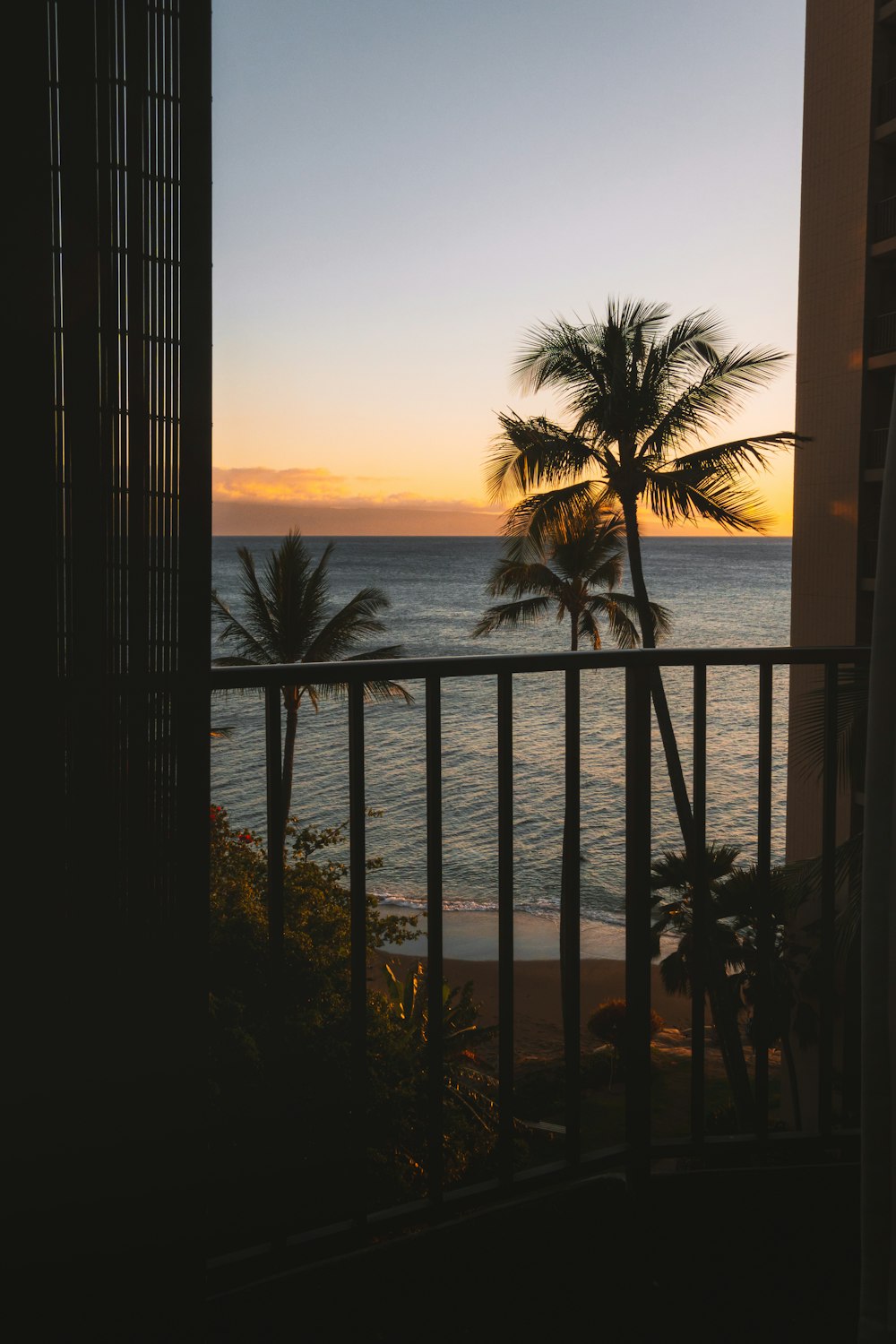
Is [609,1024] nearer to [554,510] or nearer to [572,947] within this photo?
[554,510]

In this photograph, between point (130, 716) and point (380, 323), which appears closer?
point (130, 716)

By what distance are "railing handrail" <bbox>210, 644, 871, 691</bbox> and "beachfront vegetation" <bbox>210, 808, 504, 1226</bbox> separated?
621cm

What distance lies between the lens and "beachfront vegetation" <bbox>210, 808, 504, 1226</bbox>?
7941 millimetres

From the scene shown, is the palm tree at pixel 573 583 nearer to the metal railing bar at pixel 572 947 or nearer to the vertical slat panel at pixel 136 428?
the metal railing bar at pixel 572 947

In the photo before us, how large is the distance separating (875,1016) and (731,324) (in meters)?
36.4

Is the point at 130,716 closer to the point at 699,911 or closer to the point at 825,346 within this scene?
the point at 699,911

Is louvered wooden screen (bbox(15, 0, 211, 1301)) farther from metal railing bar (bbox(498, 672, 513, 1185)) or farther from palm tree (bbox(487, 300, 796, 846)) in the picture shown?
palm tree (bbox(487, 300, 796, 846))

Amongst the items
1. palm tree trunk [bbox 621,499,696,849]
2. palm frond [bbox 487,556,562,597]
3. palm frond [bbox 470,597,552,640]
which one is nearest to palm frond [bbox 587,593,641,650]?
palm frond [bbox 487,556,562,597]

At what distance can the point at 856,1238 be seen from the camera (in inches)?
54.2

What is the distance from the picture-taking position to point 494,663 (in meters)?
1.35

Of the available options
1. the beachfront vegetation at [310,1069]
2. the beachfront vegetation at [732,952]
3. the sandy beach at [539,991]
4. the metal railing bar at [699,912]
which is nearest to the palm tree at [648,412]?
the beachfront vegetation at [732,952]

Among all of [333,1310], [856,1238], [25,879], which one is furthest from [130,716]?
[856,1238]

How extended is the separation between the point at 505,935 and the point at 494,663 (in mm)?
413

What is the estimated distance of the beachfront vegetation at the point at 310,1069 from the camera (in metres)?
7.94
